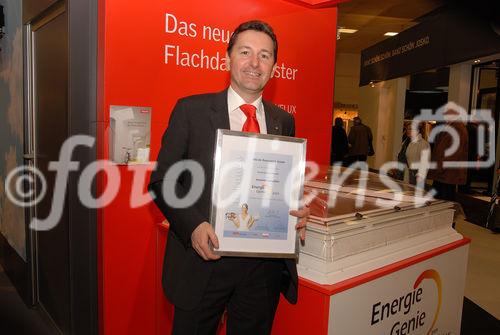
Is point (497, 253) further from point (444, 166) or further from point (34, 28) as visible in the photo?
point (34, 28)

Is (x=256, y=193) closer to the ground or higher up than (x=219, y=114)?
closer to the ground

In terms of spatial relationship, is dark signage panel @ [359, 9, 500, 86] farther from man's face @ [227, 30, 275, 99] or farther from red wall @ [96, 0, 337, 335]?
man's face @ [227, 30, 275, 99]

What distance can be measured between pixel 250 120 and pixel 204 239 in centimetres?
48

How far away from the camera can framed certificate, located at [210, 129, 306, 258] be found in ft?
4.75

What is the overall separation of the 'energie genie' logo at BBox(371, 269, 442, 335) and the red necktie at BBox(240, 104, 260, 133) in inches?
37.9

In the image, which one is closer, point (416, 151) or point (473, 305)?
point (473, 305)

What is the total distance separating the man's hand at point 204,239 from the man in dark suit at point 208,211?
12 millimetres

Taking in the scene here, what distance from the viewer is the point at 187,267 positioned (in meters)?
1.59

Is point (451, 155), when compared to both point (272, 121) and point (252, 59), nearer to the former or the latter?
point (272, 121)

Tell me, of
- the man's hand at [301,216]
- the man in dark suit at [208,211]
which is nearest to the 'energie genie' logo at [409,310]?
the man in dark suit at [208,211]

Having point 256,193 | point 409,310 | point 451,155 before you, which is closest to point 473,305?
point 409,310

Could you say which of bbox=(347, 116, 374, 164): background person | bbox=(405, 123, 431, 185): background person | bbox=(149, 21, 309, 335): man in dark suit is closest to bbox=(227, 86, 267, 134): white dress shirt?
bbox=(149, 21, 309, 335): man in dark suit

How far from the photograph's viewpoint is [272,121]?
174 centimetres

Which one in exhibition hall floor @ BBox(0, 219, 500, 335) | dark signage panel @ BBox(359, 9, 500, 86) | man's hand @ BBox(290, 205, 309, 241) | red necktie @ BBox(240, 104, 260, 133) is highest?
dark signage panel @ BBox(359, 9, 500, 86)
